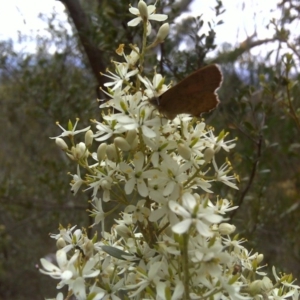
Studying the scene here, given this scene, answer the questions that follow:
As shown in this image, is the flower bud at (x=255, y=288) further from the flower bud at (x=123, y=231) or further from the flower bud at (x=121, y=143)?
the flower bud at (x=121, y=143)

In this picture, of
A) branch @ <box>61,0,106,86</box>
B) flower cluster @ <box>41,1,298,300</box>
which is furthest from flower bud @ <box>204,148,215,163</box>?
branch @ <box>61,0,106,86</box>

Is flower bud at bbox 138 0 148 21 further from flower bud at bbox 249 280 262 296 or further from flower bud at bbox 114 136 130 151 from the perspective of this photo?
flower bud at bbox 249 280 262 296

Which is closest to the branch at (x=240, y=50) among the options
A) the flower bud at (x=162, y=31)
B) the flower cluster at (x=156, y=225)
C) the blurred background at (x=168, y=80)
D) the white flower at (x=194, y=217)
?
the blurred background at (x=168, y=80)

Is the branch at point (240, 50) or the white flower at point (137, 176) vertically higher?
the white flower at point (137, 176)

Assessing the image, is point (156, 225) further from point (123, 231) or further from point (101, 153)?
point (101, 153)

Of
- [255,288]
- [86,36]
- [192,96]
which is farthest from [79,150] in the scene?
[86,36]

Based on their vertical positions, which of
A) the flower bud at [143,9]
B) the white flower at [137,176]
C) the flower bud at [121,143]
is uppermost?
the flower bud at [143,9]
